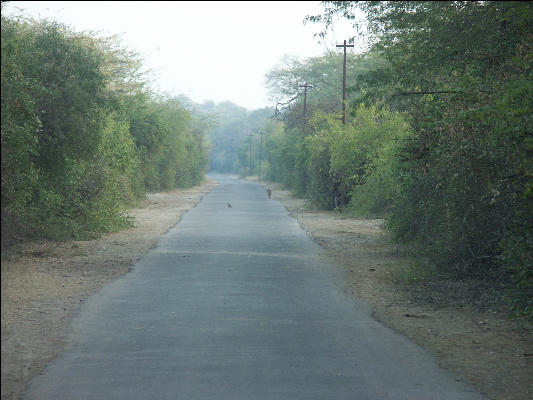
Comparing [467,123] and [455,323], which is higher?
[467,123]

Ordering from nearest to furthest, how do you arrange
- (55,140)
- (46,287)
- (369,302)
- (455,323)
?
(455,323)
(369,302)
(46,287)
(55,140)

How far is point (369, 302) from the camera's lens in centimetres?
1066

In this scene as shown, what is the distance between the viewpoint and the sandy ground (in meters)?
6.94

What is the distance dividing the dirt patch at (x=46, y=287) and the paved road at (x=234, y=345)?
0.25 metres

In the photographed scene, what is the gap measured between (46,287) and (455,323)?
639 centimetres

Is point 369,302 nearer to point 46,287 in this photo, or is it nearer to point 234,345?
point 234,345

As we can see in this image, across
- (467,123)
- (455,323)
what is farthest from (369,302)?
(467,123)

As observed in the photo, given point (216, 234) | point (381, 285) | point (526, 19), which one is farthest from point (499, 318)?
point (216, 234)

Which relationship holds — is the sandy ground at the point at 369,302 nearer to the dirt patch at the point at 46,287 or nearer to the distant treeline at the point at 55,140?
the dirt patch at the point at 46,287

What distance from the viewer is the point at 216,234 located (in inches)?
811

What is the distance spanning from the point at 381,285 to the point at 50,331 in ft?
19.7

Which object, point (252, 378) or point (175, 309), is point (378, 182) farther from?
point (252, 378)

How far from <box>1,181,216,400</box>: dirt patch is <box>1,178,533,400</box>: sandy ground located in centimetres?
1

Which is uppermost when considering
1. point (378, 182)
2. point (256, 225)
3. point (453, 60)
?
point (453, 60)
